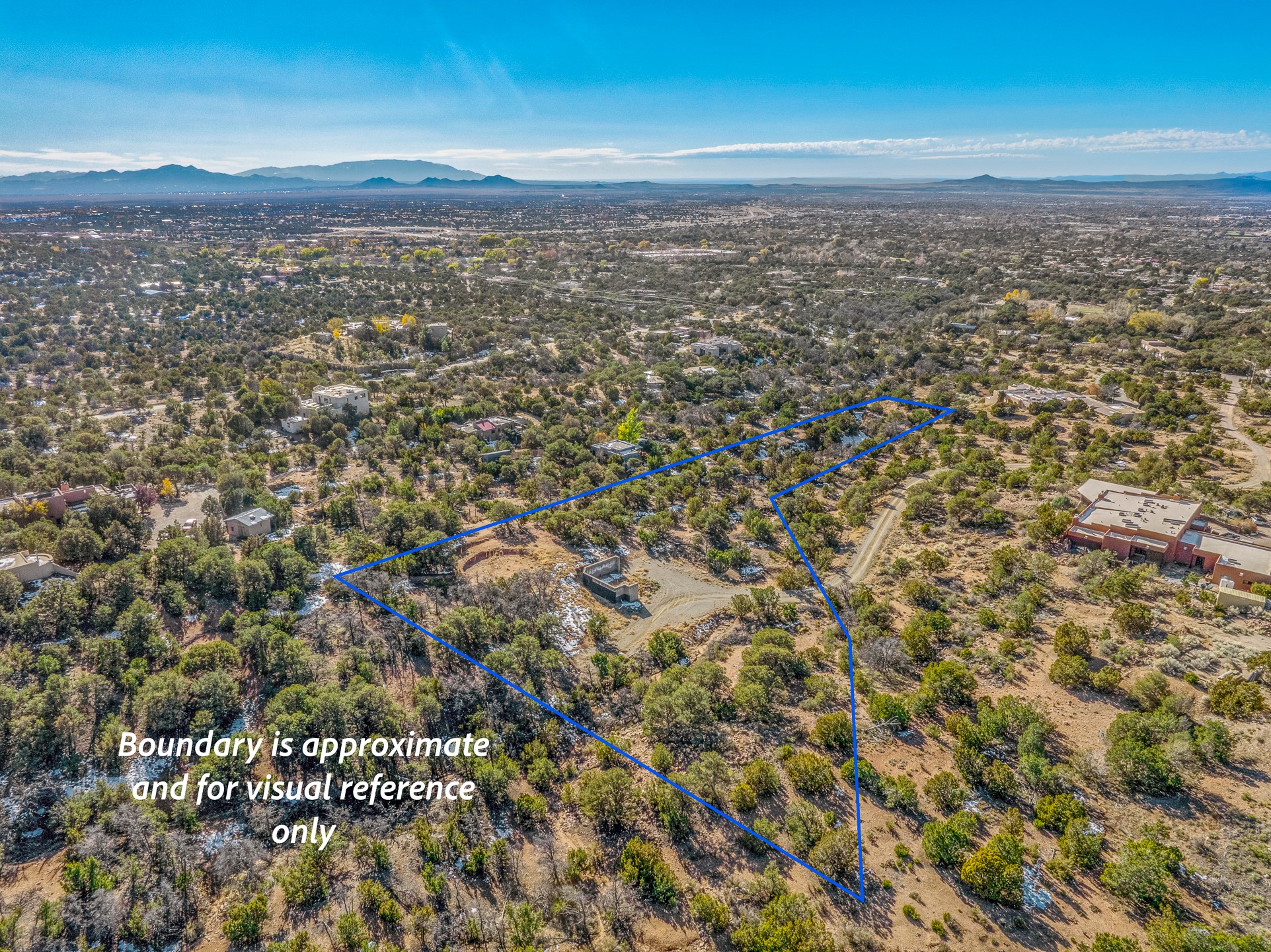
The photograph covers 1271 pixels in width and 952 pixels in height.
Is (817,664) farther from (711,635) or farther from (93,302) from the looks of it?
(93,302)

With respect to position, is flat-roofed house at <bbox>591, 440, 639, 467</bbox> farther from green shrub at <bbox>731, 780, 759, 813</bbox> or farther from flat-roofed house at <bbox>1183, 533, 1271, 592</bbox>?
flat-roofed house at <bbox>1183, 533, 1271, 592</bbox>

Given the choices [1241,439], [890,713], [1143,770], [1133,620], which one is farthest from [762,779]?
[1241,439]

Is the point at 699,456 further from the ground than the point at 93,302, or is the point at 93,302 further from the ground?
the point at 93,302

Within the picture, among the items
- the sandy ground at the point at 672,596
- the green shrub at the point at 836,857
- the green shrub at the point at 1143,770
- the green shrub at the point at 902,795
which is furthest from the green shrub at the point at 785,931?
the sandy ground at the point at 672,596

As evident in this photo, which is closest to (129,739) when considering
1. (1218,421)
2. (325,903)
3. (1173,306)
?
(325,903)

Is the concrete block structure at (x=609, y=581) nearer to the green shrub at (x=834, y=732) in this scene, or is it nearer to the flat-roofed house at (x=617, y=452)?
the green shrub at (x=834, y=732)

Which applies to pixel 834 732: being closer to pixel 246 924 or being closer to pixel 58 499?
pixel 246 924

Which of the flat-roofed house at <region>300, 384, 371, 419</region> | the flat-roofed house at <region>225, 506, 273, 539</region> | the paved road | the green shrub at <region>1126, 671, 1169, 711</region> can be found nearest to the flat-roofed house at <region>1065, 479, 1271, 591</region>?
the paved road
